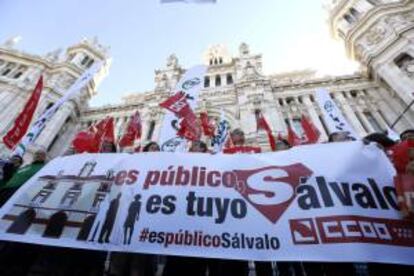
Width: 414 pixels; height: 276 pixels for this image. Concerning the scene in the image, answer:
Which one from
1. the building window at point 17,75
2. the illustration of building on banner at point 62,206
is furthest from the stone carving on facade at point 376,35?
the building window at point 17,75

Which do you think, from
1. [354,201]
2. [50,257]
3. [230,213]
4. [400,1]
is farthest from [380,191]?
[400,1]

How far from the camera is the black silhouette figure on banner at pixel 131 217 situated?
361cm

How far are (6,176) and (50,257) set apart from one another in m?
2.34

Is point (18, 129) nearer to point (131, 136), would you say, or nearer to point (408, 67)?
point (131, 136)

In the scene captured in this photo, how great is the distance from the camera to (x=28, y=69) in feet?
79.0

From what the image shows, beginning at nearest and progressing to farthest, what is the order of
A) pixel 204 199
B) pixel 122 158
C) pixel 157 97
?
pixel 204 199 < pixel 122 158 < pixel 157 97

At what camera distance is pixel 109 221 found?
3793mm

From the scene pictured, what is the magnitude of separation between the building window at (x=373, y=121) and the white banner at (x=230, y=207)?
16.6 metres

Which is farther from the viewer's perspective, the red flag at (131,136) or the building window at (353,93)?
the building window at (353,93)

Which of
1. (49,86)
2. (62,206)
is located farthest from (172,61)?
(62,206)

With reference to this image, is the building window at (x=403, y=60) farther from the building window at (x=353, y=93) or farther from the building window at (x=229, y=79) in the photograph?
the building window at (x=229, y=79)

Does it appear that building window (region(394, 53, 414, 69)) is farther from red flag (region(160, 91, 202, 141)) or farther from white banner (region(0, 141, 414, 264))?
white banner (region(0, 141, 414, 264))

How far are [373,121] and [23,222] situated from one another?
21197 mm

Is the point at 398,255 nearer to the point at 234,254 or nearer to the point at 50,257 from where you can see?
the point at 234,254
